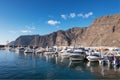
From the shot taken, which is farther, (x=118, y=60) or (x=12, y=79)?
(x=118, y=60)

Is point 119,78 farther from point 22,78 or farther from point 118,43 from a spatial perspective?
point 118,43

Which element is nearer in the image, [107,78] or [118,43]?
[107,78]

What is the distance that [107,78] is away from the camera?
37062 mm

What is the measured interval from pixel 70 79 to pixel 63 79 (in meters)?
1.44

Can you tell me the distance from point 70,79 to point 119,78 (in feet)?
32.8

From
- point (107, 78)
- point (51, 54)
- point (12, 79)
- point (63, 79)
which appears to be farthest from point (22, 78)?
point (51, 54)

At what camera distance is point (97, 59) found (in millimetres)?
64125

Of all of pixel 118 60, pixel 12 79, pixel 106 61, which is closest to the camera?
pixel 12 79

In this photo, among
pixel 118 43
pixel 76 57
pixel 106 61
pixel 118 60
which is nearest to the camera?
pixel 118 60

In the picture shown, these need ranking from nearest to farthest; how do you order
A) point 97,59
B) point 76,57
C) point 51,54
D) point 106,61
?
point 106,61 < point 97,59 < point 76,57 < point 51,54

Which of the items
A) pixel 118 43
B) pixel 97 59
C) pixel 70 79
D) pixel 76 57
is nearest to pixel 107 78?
pixel 70 79

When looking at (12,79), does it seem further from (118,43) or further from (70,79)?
(118,43)

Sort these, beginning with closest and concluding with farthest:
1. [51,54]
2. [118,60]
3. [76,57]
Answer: [118,60] → [76,57] → [51,54]

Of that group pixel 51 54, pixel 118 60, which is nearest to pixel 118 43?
pixel 51 54
